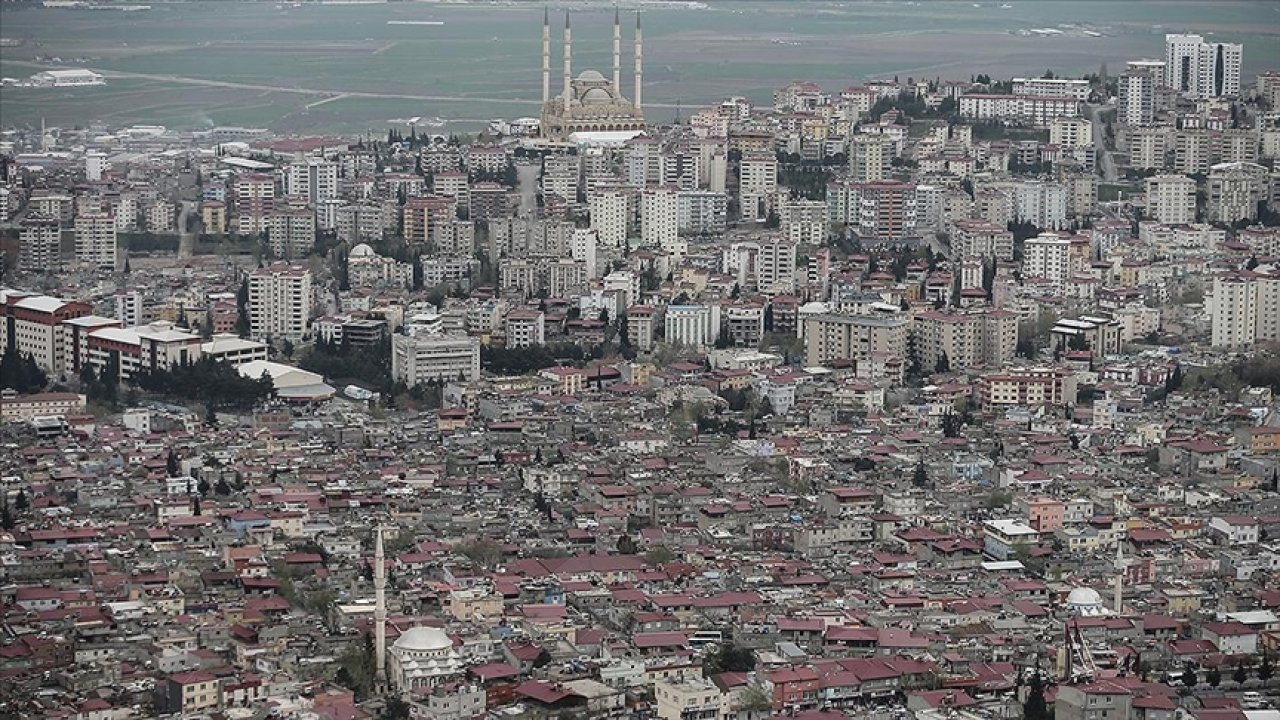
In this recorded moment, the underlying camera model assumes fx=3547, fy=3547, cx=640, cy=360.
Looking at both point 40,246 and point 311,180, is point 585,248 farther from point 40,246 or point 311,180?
point 311,180

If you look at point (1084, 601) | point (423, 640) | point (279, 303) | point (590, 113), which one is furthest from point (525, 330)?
point (590, 113)

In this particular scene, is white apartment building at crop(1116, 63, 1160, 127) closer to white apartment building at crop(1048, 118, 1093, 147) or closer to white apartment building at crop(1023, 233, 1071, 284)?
white apartment building at crop(1048, 118, 1093, 147)

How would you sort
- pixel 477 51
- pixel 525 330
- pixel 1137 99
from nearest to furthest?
pixel 525 330 < pixel 1137 99 < pixel 477 51

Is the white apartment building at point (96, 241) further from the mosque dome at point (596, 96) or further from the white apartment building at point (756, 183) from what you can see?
the mosque dome at point (596, 96)

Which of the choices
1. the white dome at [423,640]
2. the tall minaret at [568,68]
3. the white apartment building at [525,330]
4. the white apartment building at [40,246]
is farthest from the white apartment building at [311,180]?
the white dome at [423,640]

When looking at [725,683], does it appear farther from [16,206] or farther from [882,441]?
[16,206]

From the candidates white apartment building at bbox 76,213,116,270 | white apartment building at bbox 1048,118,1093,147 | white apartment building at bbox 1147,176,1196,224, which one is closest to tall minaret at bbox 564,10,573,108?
white apartment building at bbox 1048,118,1093,147

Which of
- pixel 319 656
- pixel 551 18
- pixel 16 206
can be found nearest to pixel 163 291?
pixel 16 206
